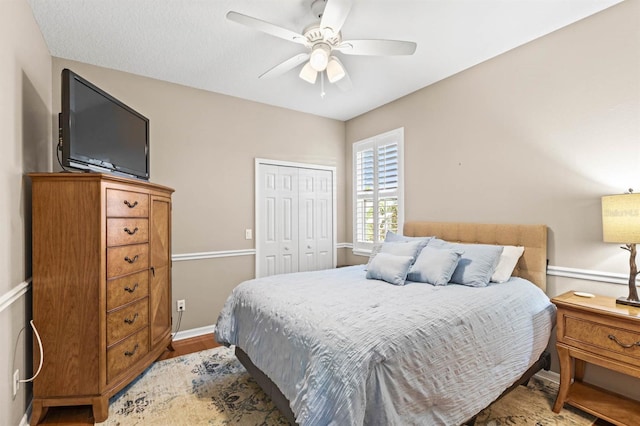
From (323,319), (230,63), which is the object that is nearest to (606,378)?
(323,319)

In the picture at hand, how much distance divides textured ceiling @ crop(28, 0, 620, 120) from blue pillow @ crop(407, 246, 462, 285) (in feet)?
5.85

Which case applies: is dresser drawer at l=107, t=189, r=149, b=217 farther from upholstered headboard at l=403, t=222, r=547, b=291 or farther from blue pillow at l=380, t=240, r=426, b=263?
upholstered headboard at l=403, t=222, r=547, b=291

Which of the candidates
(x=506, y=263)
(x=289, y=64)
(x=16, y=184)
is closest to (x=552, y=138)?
(x=506, y=263)

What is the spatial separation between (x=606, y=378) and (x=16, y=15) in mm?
4630

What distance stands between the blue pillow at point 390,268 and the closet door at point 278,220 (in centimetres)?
167

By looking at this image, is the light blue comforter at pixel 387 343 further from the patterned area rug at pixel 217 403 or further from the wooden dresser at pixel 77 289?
the wooden dresser at pixel 77 289

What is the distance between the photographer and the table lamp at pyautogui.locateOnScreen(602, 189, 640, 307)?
1.80 meters

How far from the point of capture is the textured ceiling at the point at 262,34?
209cm

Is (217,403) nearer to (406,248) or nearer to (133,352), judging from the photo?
(133,352)

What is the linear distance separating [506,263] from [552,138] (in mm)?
1093

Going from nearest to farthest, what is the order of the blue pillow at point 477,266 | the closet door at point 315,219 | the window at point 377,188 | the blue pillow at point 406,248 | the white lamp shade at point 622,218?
the white lamp shade at point 622,218 < the blue pillow at point 477,266 < the blue pillow at point 406,248 < the window at point 377,188 < the closet door at point 315,219

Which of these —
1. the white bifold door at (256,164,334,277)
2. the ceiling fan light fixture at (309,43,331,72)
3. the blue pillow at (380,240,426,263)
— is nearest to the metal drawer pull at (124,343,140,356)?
the white bifold door at (256,164,334,277)

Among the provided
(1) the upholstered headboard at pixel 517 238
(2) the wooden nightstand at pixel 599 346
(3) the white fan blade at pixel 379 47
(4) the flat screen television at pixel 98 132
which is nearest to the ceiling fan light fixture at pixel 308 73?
(3) the white fan blade at pixel 379 47

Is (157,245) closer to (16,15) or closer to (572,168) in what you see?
(16,15)
